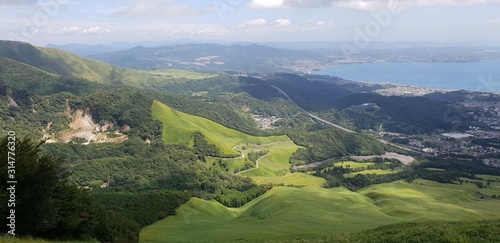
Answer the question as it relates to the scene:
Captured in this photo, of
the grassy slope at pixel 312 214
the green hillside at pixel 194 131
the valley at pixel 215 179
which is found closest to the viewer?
the valley at pixel 215 179

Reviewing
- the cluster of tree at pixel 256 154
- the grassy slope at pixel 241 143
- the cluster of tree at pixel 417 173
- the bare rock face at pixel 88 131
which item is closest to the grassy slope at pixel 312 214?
the cluster of tree at pixel 417 173

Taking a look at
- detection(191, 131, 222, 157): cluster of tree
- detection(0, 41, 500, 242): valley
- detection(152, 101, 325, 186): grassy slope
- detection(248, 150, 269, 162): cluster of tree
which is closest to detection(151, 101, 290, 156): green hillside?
detection(152, 101, 325, 186): grassy slope

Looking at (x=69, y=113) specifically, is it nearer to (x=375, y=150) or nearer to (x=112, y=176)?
(x=112, y=176)

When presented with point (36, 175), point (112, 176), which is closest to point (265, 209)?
point (36, 175)

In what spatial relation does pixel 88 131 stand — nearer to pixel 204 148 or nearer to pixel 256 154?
pixel 204 148

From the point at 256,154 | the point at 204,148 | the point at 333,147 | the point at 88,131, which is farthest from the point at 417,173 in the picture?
the point at 88,131

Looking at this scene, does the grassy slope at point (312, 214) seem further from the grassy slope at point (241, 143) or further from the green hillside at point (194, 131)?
the green hillside at point (194, 131)
